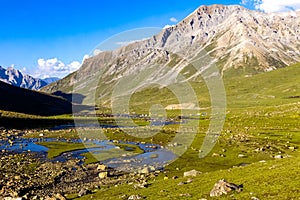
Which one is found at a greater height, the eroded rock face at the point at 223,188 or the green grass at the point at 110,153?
the eroded rock face at the point at 223,188

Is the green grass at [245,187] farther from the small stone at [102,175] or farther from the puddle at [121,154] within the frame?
the puddle at [121,154]

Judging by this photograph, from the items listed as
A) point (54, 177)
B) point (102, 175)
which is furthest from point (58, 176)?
point (102, 175)

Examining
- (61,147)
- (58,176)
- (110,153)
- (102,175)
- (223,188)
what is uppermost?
(223,188)

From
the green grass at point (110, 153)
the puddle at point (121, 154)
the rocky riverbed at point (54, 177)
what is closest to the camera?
the rocky riverbed at point (54, 177)

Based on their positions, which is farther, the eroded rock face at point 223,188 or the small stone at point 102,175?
the small stone at point 102,175

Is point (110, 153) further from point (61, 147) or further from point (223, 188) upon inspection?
point (223, 188)

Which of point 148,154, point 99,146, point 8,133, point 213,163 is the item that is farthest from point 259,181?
point 8,133

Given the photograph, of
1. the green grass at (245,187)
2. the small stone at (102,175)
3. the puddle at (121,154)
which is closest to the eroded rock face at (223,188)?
the green grass at (245,187)

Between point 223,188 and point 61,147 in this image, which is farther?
point 61,147

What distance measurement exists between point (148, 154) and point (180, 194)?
53.0 m

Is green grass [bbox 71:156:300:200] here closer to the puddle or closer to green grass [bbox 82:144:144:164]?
the puddle

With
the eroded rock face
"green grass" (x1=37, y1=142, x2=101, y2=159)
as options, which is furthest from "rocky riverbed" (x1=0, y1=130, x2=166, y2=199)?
the eroded rock face

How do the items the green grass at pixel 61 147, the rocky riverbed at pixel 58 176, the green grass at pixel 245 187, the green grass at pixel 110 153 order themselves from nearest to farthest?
the green grass at pixel 245 187
the rocky riverbed at pixel 58 176
the green grass at pixel 110 153
the green grass at pixel 61 147

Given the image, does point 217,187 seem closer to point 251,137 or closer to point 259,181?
point 259,181
